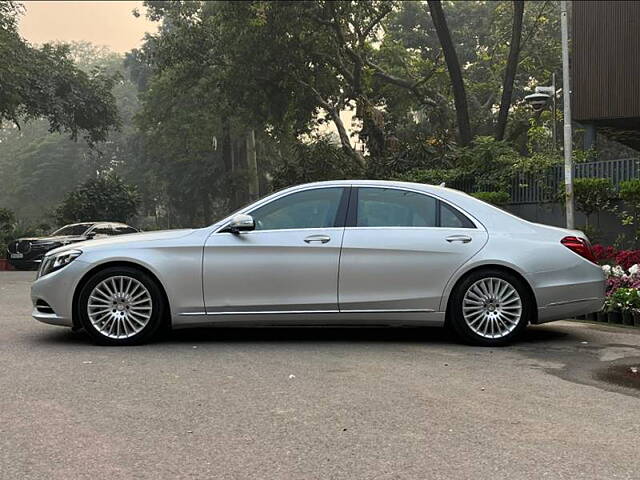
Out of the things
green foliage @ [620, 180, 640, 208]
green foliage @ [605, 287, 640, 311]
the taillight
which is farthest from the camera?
green foliage @ [620, 180, 640, 208]

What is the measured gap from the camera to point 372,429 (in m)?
4.10

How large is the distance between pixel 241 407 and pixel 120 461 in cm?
109

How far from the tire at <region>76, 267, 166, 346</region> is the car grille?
1353 centimetres

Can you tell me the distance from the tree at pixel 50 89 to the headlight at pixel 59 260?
17590 millimetres

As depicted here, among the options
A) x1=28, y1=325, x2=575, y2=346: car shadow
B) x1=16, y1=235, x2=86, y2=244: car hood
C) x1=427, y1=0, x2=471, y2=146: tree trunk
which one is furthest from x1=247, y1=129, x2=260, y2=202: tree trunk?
x1=28, y1=325, x2=575, y2=346: car shadow

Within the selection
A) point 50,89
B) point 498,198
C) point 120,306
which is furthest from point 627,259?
point 50,89

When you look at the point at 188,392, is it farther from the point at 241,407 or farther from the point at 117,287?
the point at 117,287

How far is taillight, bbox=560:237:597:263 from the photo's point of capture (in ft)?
22.2

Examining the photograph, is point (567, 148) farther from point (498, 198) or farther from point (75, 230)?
point (75, 230)

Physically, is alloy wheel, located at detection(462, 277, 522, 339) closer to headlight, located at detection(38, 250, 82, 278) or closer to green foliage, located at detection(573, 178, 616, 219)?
headlight, located at detection(38, 250, 82, 278)

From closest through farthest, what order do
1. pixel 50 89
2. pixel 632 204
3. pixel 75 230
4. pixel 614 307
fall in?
pixel 614 307 < pixel 632 204 < pixel 75 230 < pixel 50 89

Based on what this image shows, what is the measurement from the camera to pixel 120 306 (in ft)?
21.5

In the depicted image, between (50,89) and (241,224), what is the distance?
868 inches

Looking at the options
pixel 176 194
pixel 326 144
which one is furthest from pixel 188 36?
pixel 176 194
